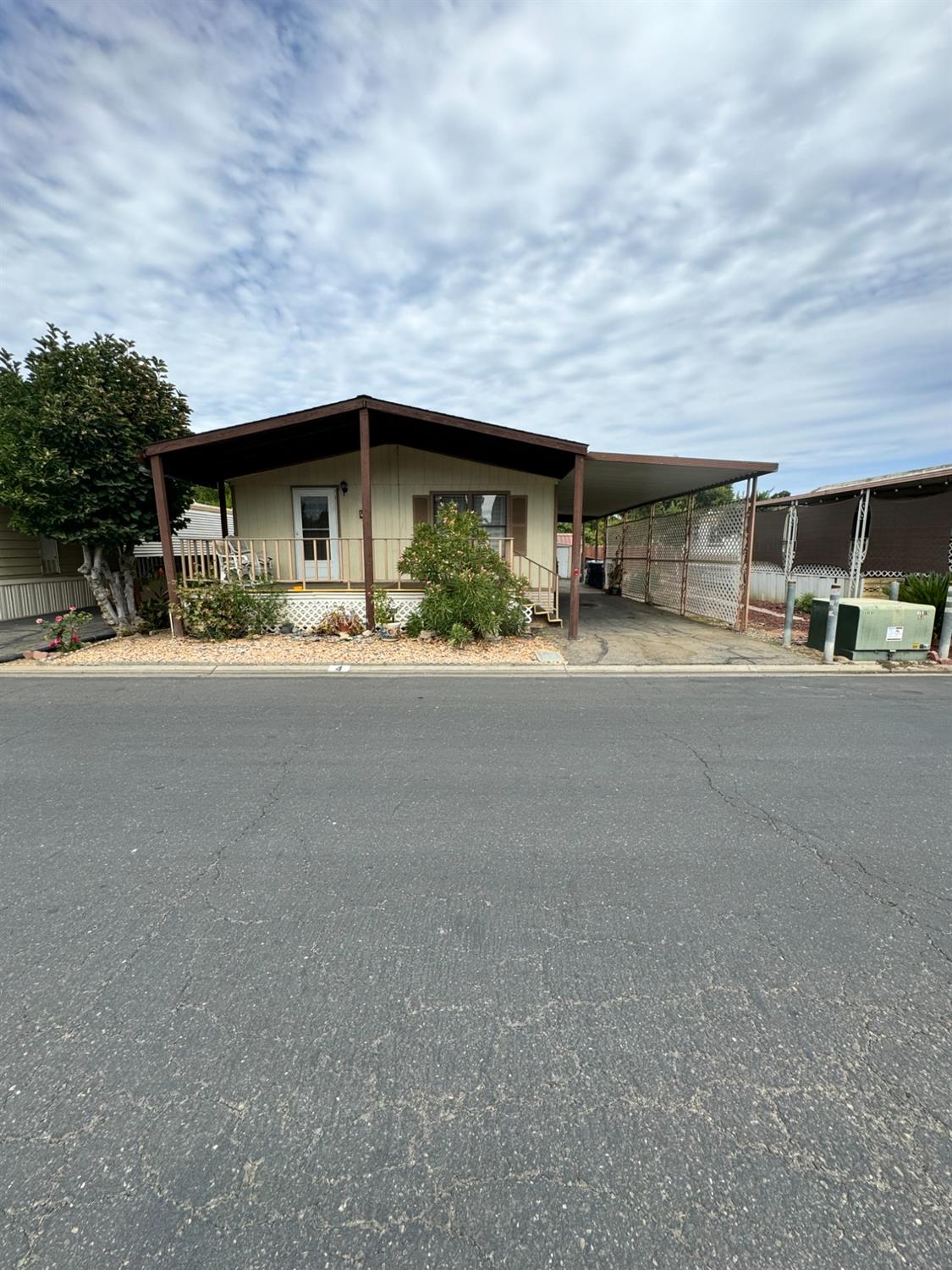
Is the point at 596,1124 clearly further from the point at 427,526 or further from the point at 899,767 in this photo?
the point at 427,526

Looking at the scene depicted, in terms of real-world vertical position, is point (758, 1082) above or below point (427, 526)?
below

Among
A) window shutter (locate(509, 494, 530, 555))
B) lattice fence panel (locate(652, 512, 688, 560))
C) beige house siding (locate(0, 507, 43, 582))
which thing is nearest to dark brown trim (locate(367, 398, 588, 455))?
window shutter (locate(509, 494, 530, 555))

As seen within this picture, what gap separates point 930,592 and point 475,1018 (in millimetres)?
11409

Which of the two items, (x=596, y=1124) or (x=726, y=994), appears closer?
(x=596, y=1124)

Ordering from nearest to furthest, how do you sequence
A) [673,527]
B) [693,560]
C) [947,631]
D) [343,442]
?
[947,631] → [343,442] → [693,560] → [673,527]

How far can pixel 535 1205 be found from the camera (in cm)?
142

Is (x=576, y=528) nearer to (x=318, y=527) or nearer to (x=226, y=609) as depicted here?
(x=318, y=527)

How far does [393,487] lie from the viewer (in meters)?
11.9

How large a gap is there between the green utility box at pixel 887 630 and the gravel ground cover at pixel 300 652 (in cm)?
439

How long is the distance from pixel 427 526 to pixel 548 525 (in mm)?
3610

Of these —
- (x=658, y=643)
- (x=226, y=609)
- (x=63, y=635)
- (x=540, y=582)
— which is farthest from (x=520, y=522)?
(x=63, y=635)

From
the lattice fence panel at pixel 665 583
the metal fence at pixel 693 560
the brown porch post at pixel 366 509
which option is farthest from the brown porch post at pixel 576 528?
the lattice fence panel at pixel 665 583

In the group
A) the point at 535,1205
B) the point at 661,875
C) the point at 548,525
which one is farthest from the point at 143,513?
the point at 535,1205

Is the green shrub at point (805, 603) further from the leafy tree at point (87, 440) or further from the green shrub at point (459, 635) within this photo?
the leafy tree at point (87, 440)
